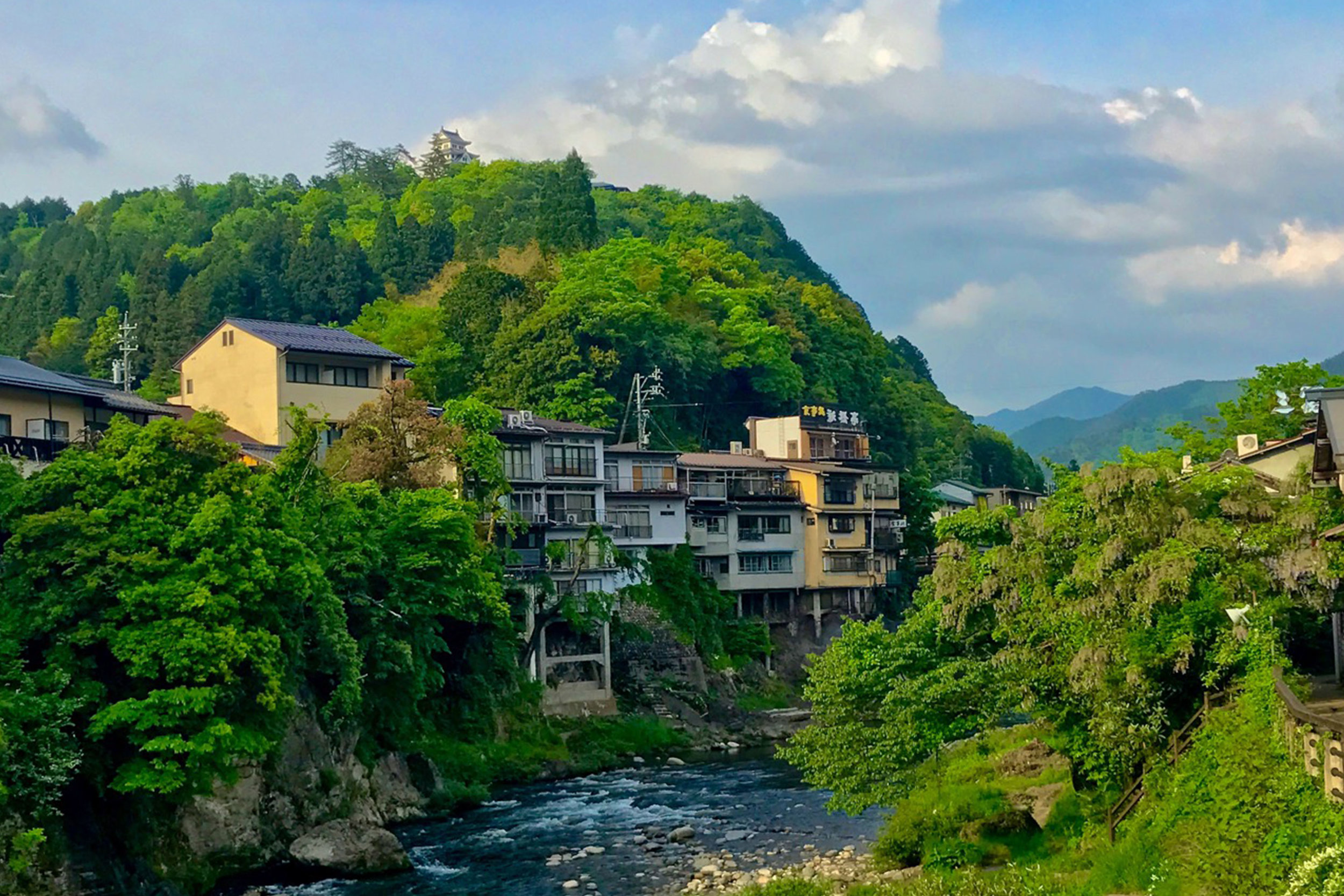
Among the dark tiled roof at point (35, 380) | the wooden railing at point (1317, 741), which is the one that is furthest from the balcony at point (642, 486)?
the wooden railing at point (1317, 741)

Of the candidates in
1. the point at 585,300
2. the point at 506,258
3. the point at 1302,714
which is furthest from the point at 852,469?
the point at 1302,714

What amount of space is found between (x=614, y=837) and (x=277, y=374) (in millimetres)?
28313

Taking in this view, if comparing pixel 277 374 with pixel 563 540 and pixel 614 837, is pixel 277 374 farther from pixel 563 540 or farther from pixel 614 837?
pixel 614 837

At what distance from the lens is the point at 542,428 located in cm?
6228

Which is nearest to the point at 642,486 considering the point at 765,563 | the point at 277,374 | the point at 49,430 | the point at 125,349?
the point at 765,563

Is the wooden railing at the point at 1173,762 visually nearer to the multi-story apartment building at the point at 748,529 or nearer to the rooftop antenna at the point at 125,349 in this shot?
the multi-story apartment building at the point at 748,529

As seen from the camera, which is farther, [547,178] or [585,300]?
[547,178]

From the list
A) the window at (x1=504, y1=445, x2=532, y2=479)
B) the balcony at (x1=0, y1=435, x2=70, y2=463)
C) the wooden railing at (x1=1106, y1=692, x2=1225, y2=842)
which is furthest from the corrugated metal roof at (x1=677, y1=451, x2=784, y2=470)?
the wooden railing at (x1=1106, y1=692, x2=1225, y2=842)

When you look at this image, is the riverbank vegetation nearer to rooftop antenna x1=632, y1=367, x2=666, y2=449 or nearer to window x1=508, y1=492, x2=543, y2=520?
window x1=508, y1=492, x2=543, y2=520

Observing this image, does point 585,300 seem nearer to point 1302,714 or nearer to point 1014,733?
point 1014,733

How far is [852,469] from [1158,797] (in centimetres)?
5090

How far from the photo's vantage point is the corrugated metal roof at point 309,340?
60.8m

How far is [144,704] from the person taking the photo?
100ft

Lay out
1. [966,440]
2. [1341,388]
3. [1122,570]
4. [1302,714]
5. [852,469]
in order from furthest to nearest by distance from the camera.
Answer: [966,440] < [852,469] < [1122,570] < [1341,388] < [1302,714]
